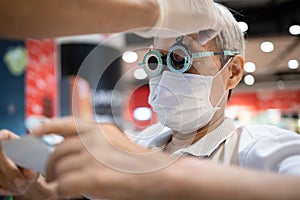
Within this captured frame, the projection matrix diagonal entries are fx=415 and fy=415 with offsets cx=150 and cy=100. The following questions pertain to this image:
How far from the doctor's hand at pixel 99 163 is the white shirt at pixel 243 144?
188mm

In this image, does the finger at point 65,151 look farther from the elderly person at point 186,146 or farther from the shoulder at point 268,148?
the shoulder at point 268,148

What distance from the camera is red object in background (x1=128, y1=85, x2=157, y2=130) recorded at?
0.62 meters

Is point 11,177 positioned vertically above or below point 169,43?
below

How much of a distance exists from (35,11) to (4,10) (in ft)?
0.10

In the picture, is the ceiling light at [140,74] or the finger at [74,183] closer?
the finger at [74,183]

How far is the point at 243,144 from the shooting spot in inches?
29.6

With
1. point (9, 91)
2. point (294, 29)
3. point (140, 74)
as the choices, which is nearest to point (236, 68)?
point (294, 29)

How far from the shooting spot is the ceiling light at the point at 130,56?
0.62 meters

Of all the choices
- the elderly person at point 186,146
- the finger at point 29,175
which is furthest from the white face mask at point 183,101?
the finger at point 29,175

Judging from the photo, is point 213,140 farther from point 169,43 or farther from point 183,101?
point 169,43

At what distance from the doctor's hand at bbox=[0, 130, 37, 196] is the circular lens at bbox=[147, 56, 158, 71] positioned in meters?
0.24

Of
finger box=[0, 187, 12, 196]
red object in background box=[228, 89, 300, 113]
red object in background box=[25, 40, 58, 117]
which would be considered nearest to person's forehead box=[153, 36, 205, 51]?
finger box=[0, 187, 12, 196]

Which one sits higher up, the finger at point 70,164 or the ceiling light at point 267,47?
the ceiling light at point 267,47

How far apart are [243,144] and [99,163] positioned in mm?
438
